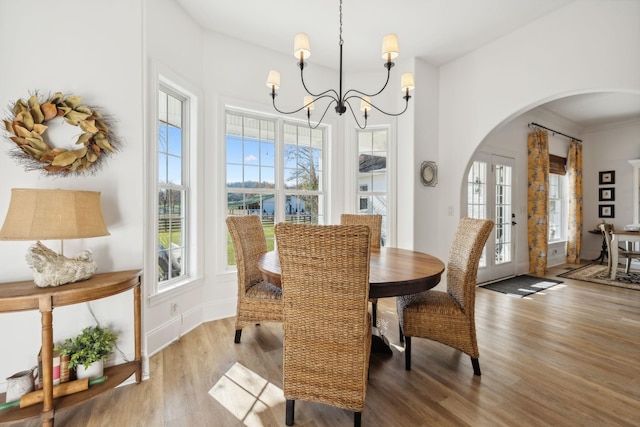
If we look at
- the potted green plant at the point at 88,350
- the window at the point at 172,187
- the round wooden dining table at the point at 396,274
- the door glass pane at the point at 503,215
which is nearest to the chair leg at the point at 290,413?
the round wooden dining table at the point at 396,274

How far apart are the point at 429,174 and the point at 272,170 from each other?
81.1 inches

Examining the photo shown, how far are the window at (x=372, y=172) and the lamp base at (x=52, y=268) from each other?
9.94ft

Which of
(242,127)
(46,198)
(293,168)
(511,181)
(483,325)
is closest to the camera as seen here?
(46,198)

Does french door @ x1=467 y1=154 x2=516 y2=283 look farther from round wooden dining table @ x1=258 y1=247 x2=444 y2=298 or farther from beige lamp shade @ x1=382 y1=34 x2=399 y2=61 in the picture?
beige lamp shade @ x1=382 y1=34 x2=399 y2=61

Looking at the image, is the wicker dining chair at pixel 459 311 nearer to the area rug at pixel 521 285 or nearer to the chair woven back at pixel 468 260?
the chair woven back at pixel 468 260

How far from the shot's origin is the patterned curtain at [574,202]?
596cm

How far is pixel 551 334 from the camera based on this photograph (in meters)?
2.68

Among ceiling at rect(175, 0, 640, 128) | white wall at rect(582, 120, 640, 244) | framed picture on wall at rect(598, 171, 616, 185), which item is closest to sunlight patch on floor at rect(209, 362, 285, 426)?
ceiling at rect(175, 0, 640, 128)

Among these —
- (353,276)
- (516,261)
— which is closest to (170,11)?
(353,276)

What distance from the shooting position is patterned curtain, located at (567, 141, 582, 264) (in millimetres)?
5965

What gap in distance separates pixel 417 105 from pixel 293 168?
1795 millimetres

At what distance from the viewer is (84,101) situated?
6.30ft

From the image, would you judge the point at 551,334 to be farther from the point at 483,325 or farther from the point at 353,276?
the point at 353,276

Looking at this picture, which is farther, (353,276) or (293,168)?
(293,168)
